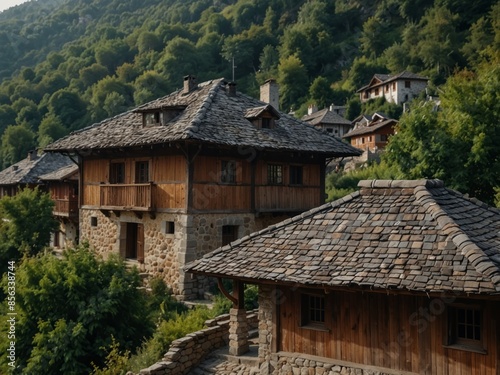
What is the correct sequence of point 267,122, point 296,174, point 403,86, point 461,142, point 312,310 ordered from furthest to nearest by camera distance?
1. point 403,86
2. point 296,174
3. point 267,122
4. point 461,142
5. point 312,310

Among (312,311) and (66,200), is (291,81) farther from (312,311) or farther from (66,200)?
(312,311)

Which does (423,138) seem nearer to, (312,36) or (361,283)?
(361,283)

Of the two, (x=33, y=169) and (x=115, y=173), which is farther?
(x=33, y=169)

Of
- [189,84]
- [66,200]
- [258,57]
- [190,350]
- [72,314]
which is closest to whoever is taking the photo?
[190,350]

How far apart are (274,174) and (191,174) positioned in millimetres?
4359

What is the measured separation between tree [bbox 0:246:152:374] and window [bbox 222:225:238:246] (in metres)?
5.77

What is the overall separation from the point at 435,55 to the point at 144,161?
6037 cm

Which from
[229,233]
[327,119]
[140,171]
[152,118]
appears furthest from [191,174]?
[327,119]

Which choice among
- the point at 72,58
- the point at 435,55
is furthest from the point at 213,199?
the point at 72,58

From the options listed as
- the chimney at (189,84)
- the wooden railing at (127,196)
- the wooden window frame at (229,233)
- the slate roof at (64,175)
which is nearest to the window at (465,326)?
the wooden window frame at (229,233)

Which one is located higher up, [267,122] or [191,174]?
[267,122]

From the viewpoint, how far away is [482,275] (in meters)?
8.55

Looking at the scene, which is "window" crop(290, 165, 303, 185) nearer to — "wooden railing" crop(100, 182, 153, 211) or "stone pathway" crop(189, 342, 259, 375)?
"wooden railing" crop(100, 182, 153, 211)

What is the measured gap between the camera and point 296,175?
23.5 metres
